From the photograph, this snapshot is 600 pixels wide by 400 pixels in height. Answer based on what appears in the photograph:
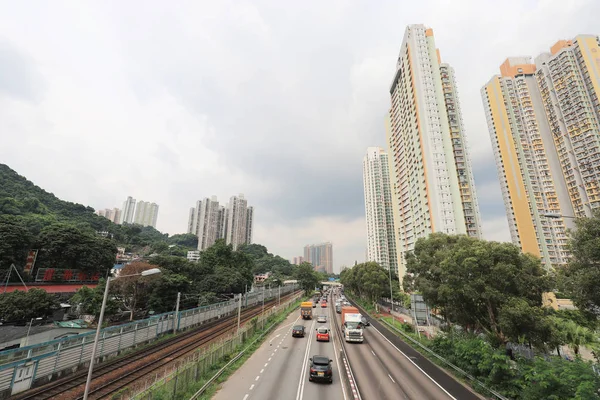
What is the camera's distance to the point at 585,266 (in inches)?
492

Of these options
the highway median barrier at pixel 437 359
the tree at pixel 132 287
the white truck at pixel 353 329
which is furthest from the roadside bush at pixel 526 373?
the tree at pixel 132 287

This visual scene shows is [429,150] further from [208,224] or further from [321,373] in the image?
[208,224]

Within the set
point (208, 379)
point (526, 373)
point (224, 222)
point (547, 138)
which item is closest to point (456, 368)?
point (526, 373)

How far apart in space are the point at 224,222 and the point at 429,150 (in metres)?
152

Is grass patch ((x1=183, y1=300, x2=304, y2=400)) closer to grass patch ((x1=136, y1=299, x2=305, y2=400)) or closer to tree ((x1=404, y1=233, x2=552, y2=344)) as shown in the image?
grass patch ((x1=136, y1=299, x2=305, y2=400))

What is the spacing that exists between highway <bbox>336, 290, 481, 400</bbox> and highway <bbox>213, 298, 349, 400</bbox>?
1.89m

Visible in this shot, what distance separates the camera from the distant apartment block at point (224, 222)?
183 meters

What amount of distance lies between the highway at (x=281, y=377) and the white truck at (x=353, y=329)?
193cm

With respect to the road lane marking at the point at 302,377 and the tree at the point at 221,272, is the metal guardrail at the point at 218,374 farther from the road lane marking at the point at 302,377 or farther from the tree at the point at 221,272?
the tree at the point at 221,272

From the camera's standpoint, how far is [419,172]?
66438 millimetres

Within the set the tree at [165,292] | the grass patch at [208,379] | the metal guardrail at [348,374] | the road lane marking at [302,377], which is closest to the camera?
the grass patch at [208,379]

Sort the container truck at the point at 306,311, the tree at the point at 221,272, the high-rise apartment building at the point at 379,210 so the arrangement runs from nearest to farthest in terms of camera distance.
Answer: the container truck at the point at 306,311 < the tree at the point at 221,272 < the high-rise apartment building at the point at 379,210

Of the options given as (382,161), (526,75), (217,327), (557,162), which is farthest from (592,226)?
(382,161)

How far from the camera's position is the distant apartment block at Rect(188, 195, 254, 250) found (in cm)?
18300
